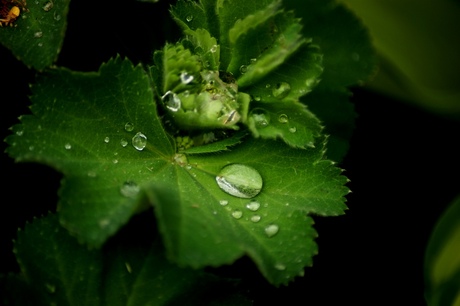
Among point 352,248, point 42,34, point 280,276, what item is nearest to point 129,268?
point 280,276

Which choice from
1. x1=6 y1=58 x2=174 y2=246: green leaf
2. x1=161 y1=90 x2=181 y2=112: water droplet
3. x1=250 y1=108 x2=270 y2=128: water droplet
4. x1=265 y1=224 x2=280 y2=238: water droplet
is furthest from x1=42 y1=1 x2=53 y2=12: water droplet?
x1=265 y1=224 x2=280 y2=238: water droplet

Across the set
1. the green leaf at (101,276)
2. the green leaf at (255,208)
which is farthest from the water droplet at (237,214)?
the green leaf at (101,276)

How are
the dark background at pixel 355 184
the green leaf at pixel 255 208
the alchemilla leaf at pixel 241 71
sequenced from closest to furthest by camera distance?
the green leaf at pixel 255 208
the alchemilla leaf at pixel 241 71
the dark background at pixel 355 184

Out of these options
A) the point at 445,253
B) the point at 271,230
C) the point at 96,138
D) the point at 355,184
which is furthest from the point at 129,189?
the point at 445,253

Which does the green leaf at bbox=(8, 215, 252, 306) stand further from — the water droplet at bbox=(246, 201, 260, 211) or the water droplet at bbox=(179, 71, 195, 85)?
the water droplet at bbox=(179, 71, 195, 85)

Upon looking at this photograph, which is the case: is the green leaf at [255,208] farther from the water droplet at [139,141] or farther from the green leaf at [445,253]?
the green leaf at [445,253]

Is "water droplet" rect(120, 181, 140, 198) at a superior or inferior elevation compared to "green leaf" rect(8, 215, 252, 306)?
superior
